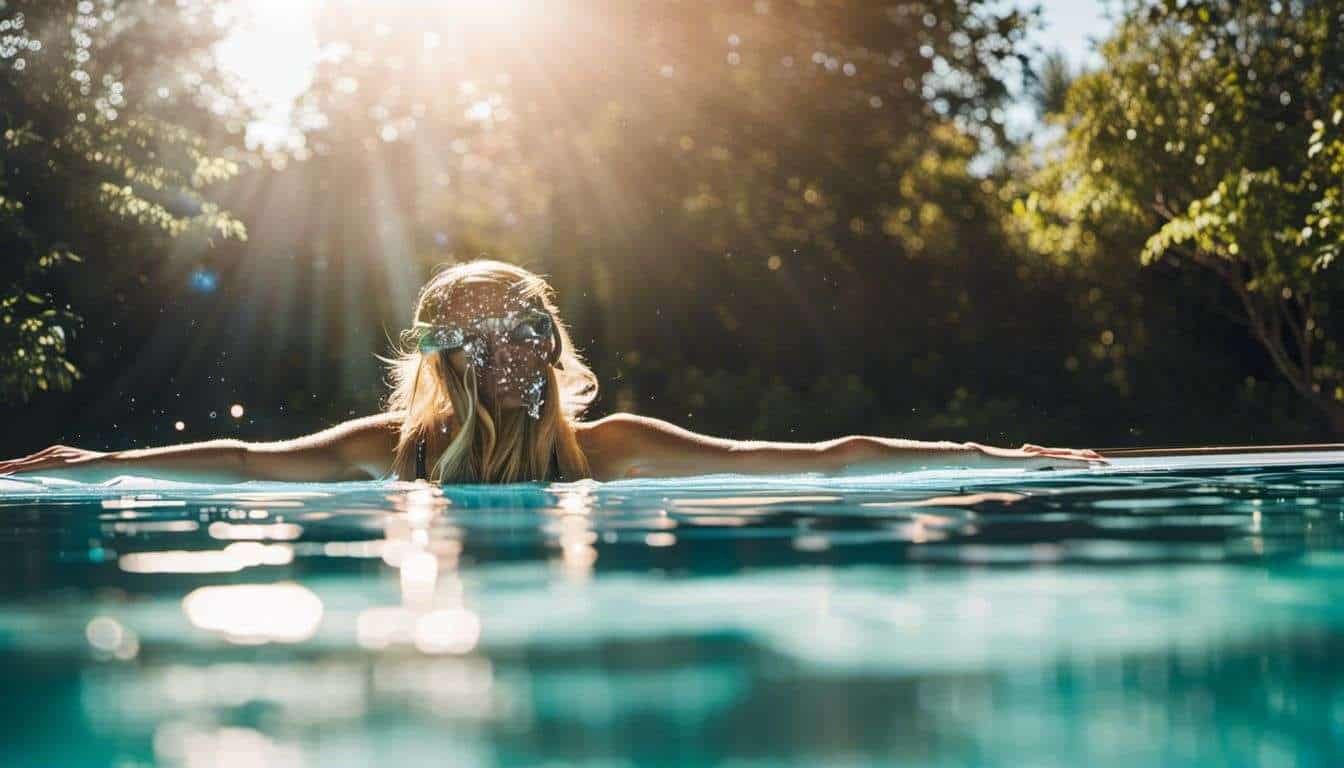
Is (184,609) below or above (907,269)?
below

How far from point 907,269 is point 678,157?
476cm

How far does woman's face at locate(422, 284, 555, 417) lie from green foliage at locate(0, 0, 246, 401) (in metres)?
10.4

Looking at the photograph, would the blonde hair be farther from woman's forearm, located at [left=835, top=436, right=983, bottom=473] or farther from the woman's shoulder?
woman's forearm, located at [left=835, top=436, right=983, bottom=473]

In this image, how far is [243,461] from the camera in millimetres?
6387

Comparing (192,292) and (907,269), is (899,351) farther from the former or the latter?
(192,292)

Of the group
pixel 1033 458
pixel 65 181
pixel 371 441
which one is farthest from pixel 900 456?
pixel 65 181

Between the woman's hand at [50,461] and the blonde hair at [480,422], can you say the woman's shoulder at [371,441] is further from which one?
the woman's hand at [50,461]

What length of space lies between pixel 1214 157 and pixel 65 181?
1571 centimetres

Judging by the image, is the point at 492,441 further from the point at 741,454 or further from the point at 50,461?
the point at 50,461

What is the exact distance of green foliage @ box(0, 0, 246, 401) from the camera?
15461 millimetres

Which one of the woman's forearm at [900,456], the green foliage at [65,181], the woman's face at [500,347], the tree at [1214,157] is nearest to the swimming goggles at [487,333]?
the woman's face at [500,347]

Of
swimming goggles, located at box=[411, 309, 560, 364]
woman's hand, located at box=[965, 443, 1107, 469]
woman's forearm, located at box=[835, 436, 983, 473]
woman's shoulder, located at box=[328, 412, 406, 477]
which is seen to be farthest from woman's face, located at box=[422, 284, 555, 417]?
woman's hand, located at box=[965, 443, 1107, 469]

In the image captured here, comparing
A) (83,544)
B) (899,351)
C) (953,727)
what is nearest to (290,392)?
(899,351)

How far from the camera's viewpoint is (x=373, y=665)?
7.11ft
